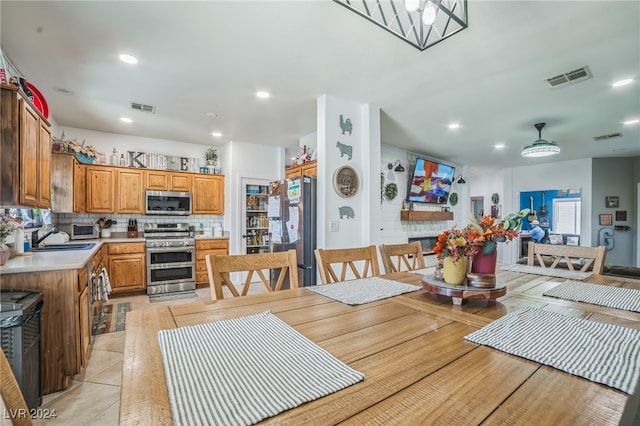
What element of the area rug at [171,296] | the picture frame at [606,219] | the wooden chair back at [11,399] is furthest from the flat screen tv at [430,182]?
the wooden chair back at [11,399]

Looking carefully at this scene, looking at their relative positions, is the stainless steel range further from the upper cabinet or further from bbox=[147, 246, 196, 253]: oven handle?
the upper cabinet

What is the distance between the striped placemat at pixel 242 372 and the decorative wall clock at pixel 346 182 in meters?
2.50

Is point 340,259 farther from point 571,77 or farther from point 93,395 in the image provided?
point 571,77

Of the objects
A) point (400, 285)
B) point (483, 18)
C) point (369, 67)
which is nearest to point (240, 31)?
point (369, 67)

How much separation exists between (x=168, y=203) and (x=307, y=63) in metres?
3.65

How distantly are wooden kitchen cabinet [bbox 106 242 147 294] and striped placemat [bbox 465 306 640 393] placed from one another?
487cm

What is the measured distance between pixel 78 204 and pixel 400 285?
4.76m

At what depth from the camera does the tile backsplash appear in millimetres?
4434

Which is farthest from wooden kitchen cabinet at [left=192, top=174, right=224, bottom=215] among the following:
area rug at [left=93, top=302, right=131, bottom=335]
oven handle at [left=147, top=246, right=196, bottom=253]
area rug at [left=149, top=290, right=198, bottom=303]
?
area rug at [left=93, top=302, right=131, bottom=335]

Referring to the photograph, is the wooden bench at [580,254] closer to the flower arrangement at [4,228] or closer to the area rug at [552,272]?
the area rug at [552,272]

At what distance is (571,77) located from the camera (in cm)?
282

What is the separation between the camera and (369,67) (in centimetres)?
269

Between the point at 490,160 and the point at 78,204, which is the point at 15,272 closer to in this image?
the point at 78,204

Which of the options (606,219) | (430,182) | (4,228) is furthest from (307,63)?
(606,219)
